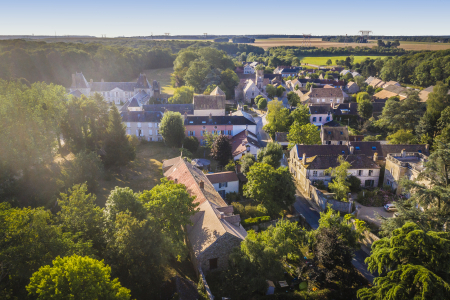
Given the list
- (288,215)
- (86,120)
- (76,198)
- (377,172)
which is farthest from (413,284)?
(86,120)

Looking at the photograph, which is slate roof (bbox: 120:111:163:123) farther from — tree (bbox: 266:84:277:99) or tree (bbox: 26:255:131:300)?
tree (bbox: 266:84:277:99)

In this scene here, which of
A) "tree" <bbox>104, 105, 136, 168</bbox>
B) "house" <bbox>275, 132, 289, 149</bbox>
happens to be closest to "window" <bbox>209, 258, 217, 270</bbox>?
"tree" <bbox>104, 105, 136, 168</bbox>

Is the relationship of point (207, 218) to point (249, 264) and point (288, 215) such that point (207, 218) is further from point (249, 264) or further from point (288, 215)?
point (288, 215)

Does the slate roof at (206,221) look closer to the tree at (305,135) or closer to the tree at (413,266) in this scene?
the tree at (413,266)

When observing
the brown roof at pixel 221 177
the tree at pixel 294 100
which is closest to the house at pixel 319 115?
the tree at pixel 294 100

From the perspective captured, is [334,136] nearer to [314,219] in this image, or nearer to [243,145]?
[243,145]

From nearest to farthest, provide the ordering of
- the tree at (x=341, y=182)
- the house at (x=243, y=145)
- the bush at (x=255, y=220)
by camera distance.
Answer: the bush at (x=255, y=220) → the tree at (x=341, y=182) → the house at (x=243, y=145)

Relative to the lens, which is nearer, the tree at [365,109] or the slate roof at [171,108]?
the slate roof at [171,108]
